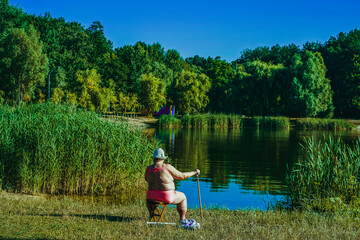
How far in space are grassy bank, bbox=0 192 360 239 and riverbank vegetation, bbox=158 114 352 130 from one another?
45.3 metres

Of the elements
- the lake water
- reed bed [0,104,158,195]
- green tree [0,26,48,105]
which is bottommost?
the lake water

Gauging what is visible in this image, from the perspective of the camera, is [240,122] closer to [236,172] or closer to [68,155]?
[236,172]

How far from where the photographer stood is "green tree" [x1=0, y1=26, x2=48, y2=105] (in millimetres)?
51844

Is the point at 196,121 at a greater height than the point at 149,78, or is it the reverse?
the point at 149,78

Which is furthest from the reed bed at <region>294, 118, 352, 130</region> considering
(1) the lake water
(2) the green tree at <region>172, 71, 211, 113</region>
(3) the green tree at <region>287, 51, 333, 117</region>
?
(1) the lake water

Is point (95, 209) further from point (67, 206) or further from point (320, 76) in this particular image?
point (320, 76)

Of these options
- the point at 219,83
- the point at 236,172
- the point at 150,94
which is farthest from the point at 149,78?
the point at 236,172

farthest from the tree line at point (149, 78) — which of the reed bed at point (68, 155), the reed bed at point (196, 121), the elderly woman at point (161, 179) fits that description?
the elderly woman at point (161, 179)

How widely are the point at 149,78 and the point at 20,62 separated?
1932 centimetres

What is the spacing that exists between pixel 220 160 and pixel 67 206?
47.2ft

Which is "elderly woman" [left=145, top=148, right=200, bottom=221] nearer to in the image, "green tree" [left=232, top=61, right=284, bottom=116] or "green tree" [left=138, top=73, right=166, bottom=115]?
"green tree" [left=138, top=73, right=166, bottom=115]

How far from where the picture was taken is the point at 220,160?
21.9 meters

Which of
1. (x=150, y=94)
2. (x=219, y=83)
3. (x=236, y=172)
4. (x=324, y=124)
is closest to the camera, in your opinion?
(x=236, y=172)

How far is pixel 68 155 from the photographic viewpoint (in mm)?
11352
